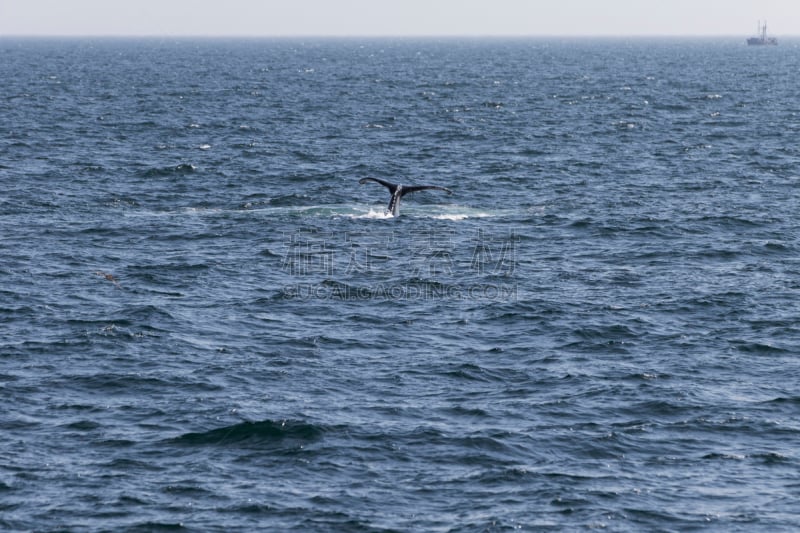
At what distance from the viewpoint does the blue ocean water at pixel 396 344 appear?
3209 centimetres

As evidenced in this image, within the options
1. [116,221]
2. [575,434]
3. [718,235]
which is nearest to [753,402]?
[575,434]

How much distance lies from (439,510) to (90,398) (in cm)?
1342

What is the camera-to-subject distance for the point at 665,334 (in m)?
46.3

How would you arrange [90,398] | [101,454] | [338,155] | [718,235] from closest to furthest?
[101,454]
[90,398]
[718,235]
[338,155]

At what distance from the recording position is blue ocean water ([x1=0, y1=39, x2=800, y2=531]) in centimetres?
3209

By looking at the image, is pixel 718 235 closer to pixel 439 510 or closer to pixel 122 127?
pixel 439 510

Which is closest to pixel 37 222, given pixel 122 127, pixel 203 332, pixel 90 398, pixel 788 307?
pixel 203 332

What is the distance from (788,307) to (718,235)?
49.8ft

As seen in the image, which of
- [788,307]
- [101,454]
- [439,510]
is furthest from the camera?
[788,307]

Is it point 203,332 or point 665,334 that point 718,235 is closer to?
point 665,334

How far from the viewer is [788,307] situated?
5016cm

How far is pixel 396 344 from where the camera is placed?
147ft

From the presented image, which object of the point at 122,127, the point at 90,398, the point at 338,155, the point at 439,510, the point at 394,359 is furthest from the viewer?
the point at 122,127

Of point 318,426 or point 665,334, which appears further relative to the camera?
point 665,334
